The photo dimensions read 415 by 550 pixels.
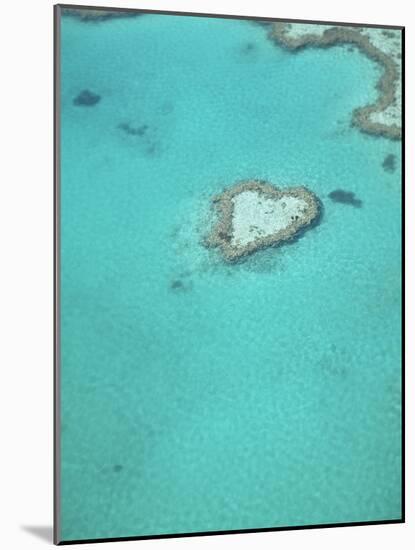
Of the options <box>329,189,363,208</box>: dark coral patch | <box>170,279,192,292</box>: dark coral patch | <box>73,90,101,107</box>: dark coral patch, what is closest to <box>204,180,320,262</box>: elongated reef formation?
<box>329,189,363,208</box>: dark coral patch

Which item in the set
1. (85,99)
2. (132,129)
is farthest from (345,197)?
(85,99)

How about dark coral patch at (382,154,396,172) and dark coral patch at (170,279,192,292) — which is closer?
dark coral patch at (170,279,192,292)

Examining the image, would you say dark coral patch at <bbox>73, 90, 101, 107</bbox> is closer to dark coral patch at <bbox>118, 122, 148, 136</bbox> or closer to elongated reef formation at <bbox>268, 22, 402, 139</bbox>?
dark coral patch at <bbox>118, 122, 148, 136</bbox>

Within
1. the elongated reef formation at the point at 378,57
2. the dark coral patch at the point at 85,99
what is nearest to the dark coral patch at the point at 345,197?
the elongated reef formation at the point at 378,57

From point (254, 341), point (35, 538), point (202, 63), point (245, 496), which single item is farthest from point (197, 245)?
point (35, 538)

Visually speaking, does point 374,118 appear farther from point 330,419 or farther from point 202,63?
point 330,419

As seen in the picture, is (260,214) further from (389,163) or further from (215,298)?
(389,163)
